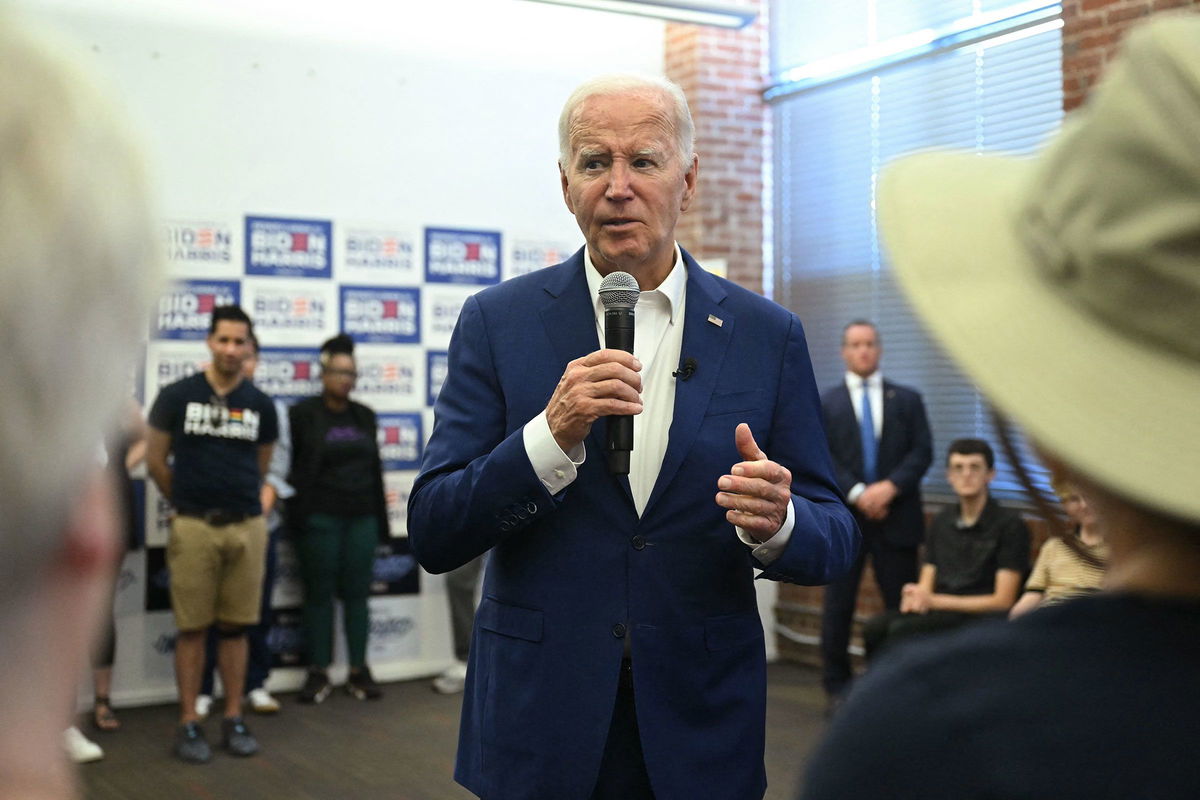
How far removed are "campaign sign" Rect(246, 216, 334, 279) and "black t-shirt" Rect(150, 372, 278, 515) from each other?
1391 mm

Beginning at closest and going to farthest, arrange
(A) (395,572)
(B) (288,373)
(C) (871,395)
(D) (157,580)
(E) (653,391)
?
(E) (653,391) → (C) (871,395) → (D) (157,580) → (B) (288,373) → (A) (395,572)

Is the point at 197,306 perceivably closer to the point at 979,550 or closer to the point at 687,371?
the point at 979,550

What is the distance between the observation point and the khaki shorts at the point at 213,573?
5379 millimetres

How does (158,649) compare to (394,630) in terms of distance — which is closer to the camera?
(158,649)

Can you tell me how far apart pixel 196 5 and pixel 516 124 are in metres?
1.95

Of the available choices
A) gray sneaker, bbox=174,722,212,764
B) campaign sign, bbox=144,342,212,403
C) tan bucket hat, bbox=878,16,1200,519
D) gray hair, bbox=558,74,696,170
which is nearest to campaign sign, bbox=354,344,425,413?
campaign sign, bbox=144,342,212,403

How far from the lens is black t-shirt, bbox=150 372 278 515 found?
5.39m

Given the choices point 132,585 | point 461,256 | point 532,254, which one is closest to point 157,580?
point 132,585

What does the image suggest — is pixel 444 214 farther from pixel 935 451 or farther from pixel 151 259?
pixel 151 259

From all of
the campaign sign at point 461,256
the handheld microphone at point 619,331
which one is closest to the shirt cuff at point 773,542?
the handheld microphone at point 619,331

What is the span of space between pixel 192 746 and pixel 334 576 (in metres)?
1.35

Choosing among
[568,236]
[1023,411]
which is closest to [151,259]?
[1023,411]

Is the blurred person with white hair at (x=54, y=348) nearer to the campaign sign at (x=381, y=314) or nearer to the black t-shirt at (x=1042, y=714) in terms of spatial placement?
the black t-shirt at (x=1042, y=714)

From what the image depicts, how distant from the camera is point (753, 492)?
164cm
